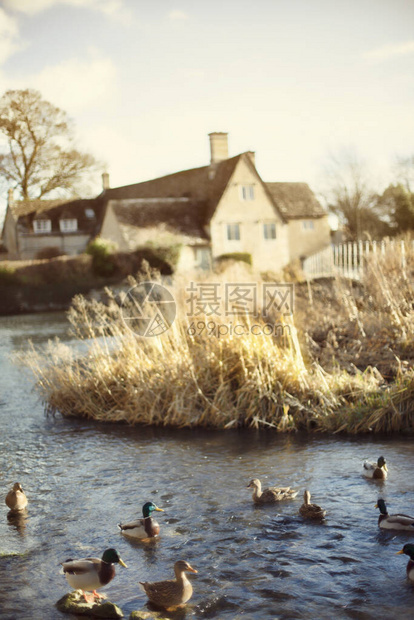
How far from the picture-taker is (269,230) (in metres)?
51.5

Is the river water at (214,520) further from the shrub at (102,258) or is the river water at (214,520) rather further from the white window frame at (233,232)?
the white window frame at (233,232)

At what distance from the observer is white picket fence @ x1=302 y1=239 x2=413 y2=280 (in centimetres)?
1806

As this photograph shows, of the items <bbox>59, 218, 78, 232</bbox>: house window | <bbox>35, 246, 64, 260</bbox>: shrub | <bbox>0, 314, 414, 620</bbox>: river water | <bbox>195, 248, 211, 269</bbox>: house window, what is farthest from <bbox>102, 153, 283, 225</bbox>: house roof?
<bbox>0, 314, 414, 620</bbox>: river water

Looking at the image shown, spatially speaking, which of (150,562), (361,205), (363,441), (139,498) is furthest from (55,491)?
(361,205)

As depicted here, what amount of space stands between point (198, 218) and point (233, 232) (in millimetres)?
2863

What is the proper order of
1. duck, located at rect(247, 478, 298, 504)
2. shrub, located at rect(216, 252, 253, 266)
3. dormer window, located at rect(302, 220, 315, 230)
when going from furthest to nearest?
dormer window, located at rect(302, 220, 315, 230) < shrub, located at rect(216, 252, 253, 266) < duck, located at rect(247, 478, 298, 504)

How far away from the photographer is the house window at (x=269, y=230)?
51.4 metres

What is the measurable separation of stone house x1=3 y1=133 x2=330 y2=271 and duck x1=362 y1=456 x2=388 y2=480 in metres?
35.3

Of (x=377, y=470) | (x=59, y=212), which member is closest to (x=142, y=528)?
(x=377, y=470)

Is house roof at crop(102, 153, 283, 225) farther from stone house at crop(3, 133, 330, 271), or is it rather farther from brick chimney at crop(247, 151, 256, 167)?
brick chimney at crop(247, 151, 256, 167)

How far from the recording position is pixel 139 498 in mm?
8703

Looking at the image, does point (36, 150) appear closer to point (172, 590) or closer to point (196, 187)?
point (196, 187)

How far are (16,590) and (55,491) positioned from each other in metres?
2.71

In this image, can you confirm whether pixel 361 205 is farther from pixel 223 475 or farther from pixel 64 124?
pixel 223 475
